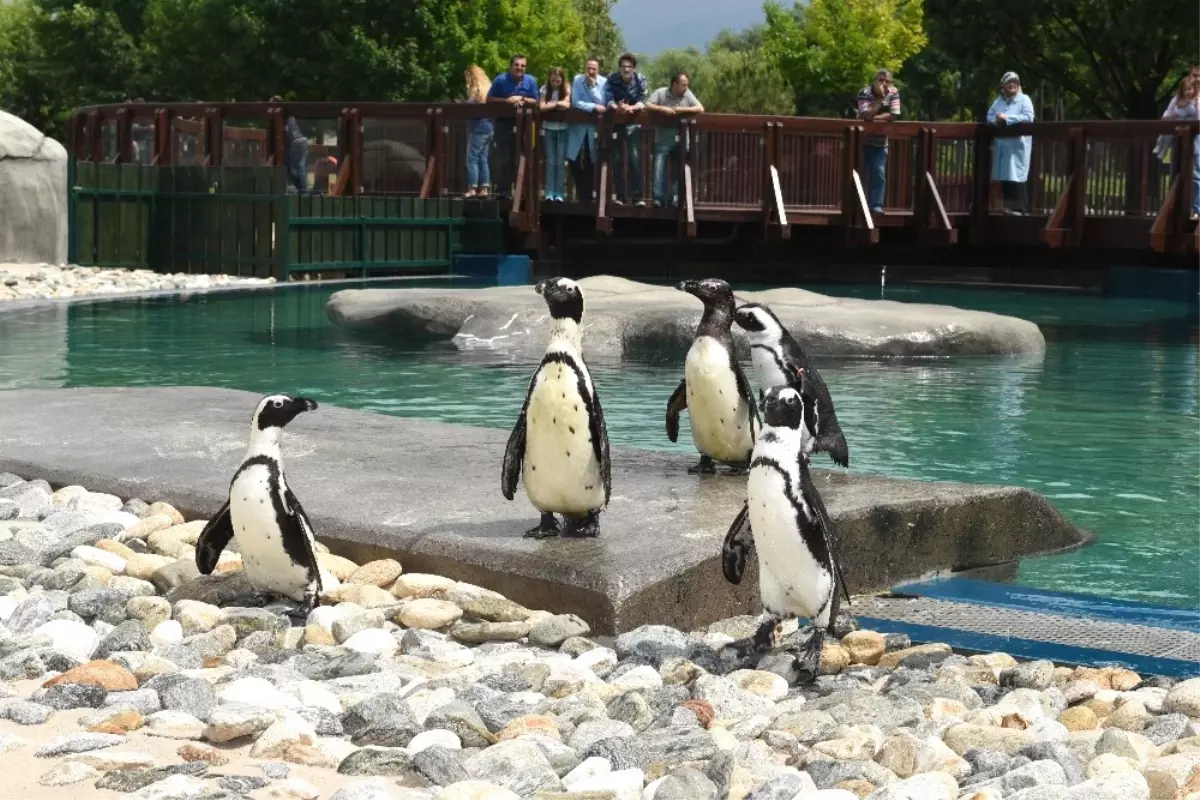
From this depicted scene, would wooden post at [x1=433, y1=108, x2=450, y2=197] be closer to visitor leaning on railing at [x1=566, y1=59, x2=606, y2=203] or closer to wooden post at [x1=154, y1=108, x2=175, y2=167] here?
visitor leaning on railing at [x1=566, y1=59, x2=606, y2=203]

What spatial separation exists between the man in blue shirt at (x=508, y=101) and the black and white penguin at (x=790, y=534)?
16.9 meters

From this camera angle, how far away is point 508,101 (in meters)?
21.9

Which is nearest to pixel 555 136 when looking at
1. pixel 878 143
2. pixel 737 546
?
pixel 878 143

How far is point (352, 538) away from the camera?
6414 mm

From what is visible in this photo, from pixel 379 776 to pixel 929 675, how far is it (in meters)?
1.81

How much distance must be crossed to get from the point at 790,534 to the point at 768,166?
17875 mm

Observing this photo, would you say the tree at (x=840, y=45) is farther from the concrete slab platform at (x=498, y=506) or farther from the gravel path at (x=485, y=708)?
the gravel path at (x=485, y=708)

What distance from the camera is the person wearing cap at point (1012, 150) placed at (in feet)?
76.2

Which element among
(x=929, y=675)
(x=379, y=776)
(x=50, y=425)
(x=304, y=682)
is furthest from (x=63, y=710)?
(x=50, y=425)

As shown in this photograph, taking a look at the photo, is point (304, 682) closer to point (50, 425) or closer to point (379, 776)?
point (379, 776)

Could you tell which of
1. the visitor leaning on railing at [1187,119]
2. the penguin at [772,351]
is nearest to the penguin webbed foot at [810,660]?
the penguin at [772,351]

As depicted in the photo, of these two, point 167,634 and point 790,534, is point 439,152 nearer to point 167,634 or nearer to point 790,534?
point 167,634

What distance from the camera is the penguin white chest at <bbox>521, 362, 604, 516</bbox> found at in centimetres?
609

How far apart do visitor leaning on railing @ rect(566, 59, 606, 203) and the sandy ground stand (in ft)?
56.6
